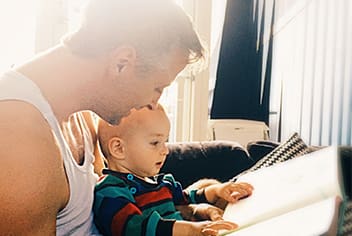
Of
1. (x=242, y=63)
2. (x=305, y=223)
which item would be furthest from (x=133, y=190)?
(x=242, y=63)

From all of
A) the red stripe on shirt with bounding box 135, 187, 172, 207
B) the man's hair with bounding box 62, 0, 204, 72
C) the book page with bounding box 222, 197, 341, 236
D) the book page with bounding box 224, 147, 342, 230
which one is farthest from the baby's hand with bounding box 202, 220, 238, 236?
the man's hair with bounding box 62, 0, 204, 72

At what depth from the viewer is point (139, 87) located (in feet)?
4.21

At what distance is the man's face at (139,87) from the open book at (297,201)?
0.34 meters

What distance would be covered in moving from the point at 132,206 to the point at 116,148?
0.22 meters

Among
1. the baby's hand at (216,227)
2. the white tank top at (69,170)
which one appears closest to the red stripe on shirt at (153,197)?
the white tank top at (69,170)

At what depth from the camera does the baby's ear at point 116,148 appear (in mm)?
1553

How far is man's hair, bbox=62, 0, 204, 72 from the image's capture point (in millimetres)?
1225

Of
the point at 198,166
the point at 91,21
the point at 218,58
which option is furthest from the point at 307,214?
the point at 218,58

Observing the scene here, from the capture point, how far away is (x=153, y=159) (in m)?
1.56

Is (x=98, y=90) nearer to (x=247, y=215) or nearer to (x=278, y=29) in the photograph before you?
(x=247, y=215)

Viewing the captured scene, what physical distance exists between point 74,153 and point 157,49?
1.09 feet

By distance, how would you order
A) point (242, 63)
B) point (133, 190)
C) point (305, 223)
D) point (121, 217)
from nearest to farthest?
point (305, 223) → point (121, 217) → point (133, 190) → point (242, 63)

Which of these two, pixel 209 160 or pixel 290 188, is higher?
pixel 290 188

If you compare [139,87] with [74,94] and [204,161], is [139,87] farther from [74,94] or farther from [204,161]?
[204,161]
